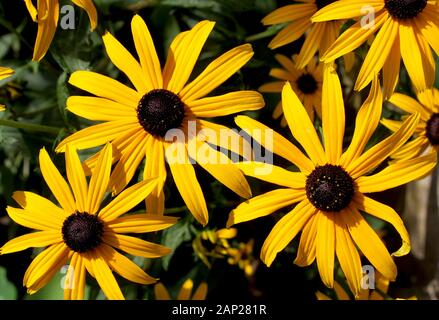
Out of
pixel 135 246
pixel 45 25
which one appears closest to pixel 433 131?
pixel 135 246

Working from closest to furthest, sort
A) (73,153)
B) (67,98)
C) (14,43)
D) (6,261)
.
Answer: (73,153) → (67,98) → (14,43) → (6,261)

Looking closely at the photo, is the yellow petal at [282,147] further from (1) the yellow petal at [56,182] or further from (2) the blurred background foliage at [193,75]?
(1) the yellow petal at [56,182]

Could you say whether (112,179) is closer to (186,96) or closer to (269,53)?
(186,96)

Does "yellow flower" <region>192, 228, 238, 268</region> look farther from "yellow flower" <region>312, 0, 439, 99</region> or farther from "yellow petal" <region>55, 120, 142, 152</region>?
"yellow flower" <region>312, 0, 439, 99</region>

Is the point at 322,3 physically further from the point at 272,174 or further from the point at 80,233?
the point at 80,233
